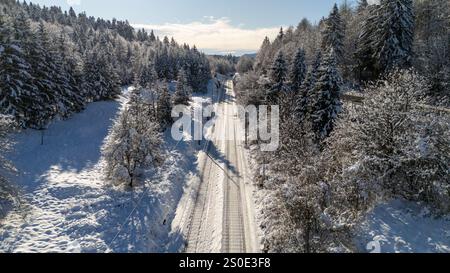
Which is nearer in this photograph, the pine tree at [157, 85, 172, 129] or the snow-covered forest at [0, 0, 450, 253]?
the snow-covered forest at [0, 0, 450, 253]

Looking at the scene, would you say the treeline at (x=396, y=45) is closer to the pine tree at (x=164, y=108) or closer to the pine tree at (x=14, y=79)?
the pine tree at (x=164, y=108)

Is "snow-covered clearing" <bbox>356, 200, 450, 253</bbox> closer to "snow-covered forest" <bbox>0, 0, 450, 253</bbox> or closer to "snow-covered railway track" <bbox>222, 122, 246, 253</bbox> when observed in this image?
"snow-covered forest" <bbox>0, 0, 450, 253</bbox>

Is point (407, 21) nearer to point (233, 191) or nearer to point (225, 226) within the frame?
point (233, 191)

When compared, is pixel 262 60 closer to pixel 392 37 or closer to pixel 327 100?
pixel 392 37

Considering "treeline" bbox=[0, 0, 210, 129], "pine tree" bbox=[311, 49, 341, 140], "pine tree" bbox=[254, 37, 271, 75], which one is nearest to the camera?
"pine tree" bbox=[311, 49, 341, 140]

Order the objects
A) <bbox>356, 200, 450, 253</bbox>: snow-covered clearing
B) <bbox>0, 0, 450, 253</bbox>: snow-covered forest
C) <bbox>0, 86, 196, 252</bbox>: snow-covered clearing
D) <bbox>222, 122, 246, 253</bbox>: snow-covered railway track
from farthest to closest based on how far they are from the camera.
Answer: <bbox>222, 122, 246, 253</bbox>: snow-covered railway track
<bbox>0, 86, 196, 252</bbox>: snow-covered clearing
<bbox>0, 0, 450, 253</bbox>: snow-covered forest
<bbox>356, 200, 450, 253</bbox>: snow-covered clearing

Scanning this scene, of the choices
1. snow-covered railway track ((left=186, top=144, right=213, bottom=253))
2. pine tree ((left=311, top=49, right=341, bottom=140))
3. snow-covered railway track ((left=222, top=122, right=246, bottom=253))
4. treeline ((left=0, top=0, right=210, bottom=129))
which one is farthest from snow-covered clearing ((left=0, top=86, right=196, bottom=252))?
pine tree ((left=311, top=49, right=341, bottom=140))

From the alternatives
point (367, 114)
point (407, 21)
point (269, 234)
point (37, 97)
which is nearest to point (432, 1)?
point (407, 21)

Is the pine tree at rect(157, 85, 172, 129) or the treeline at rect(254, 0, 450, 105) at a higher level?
the treeline at rect(254, 0, 450, 105)
